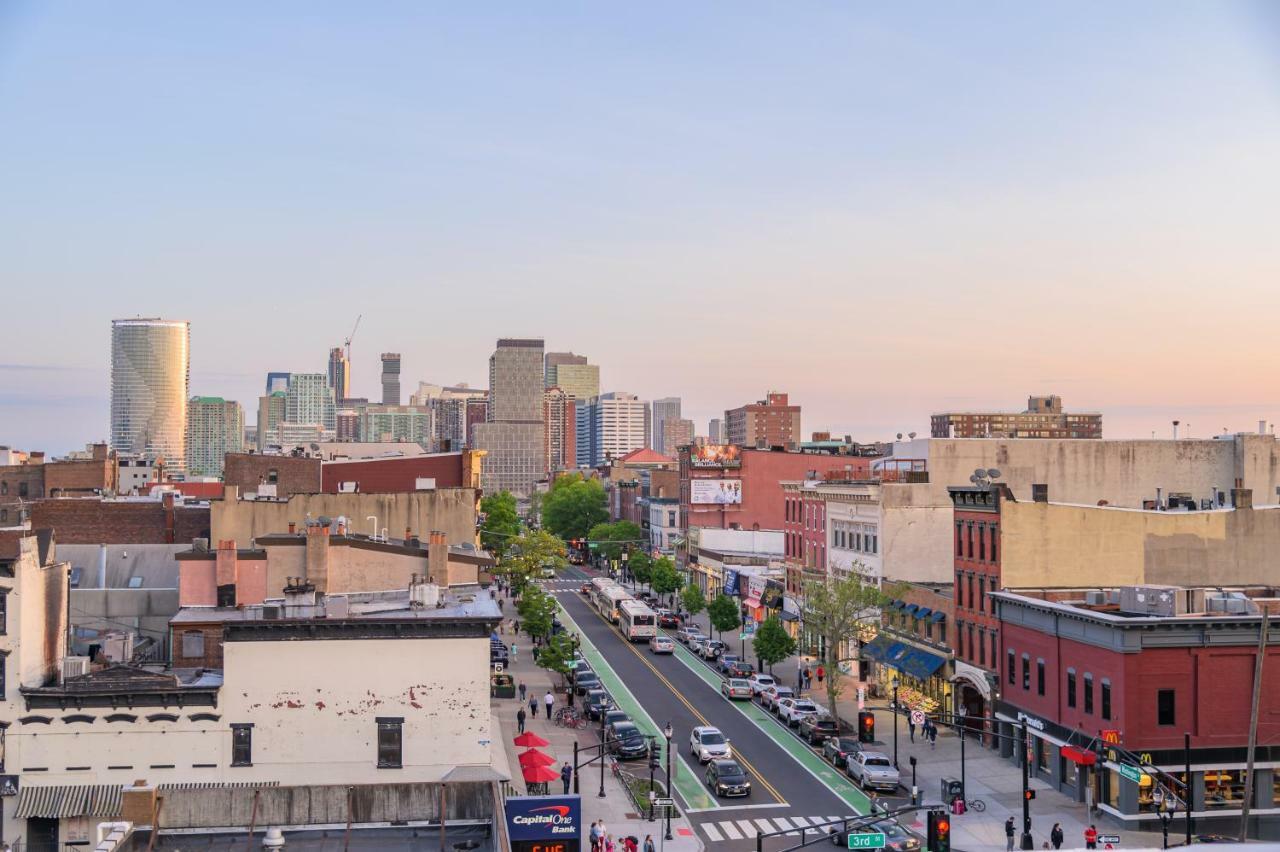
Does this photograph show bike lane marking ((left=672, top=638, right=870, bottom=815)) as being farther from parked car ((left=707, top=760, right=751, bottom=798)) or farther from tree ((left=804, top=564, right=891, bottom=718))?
parked car ((left=707, top=760, right=751, bottom=798))

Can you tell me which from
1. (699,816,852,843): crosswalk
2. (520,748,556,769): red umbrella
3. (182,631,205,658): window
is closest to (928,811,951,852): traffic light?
(699,816,852,843): crosswalk

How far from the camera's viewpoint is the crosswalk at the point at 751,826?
4875 cm

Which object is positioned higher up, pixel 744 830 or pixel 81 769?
pixel 81 769

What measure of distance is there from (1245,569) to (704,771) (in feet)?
96.2

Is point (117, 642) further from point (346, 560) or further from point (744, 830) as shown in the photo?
point (744, 830)

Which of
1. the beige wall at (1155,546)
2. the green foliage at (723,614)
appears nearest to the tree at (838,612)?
the beige wall at (1155,546)

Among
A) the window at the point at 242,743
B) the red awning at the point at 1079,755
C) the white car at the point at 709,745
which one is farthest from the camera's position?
the white car at the point at 709,745

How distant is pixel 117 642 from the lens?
5425cm

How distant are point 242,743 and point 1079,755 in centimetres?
3132

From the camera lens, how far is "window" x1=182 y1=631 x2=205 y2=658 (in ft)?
167

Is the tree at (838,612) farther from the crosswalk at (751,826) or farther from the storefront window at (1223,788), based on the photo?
the storefront window at (1223,788)

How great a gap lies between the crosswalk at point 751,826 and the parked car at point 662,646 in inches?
1780

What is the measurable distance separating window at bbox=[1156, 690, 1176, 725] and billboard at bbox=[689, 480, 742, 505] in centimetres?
9879

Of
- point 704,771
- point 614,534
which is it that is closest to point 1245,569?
point 704,771
